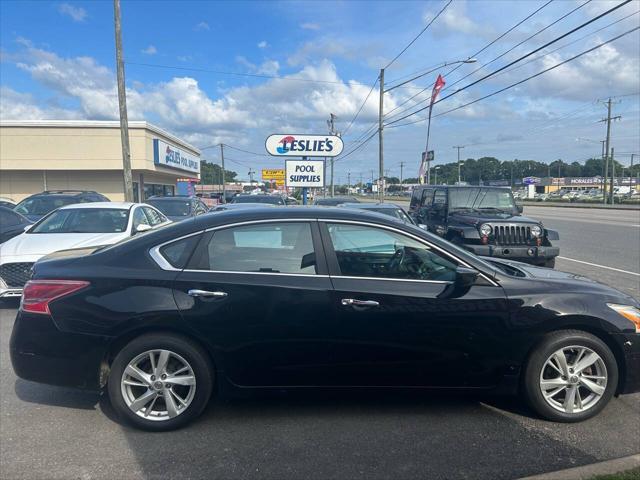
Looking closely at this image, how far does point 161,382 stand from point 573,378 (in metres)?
3.03

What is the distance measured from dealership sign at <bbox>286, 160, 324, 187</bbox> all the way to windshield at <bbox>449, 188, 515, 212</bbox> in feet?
16.4

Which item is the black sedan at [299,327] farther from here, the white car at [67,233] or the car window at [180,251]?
the white car at [67,233]

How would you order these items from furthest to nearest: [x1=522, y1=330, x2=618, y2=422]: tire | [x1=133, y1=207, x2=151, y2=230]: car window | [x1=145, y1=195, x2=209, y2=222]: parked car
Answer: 1. [x1=145, y1=195, x2=209, y2=222]: parked car
2. [x1=133, y1=207, x2=151, y2=230]: car window
3. [x1=522, y1=330, x2=618, y2=422]: tire

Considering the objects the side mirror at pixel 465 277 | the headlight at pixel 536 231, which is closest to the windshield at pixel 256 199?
the headlight at pixel 536 231

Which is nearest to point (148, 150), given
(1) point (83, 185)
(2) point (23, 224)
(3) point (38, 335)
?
(1) point (83, 185)

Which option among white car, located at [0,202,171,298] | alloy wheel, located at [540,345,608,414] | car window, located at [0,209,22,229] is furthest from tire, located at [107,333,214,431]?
car window, located at [0,209,22,229]

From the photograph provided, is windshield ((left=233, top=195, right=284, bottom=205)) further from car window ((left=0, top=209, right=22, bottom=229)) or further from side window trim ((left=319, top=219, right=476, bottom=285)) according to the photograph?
side window trim ((left=319, top=219, right=476, bottom=285))

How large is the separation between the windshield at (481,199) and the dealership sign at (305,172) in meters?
4.99

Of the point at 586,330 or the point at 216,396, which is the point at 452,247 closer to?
the point at 586,330

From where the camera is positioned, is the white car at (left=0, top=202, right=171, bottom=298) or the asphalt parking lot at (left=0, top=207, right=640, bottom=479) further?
the white car at (left=0, top=202, right=171, bottom=298)

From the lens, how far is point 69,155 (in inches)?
1094

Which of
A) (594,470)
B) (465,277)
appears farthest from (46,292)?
(594,470)

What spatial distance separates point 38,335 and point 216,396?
4.55 feet

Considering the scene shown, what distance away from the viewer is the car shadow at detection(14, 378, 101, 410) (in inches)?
160
